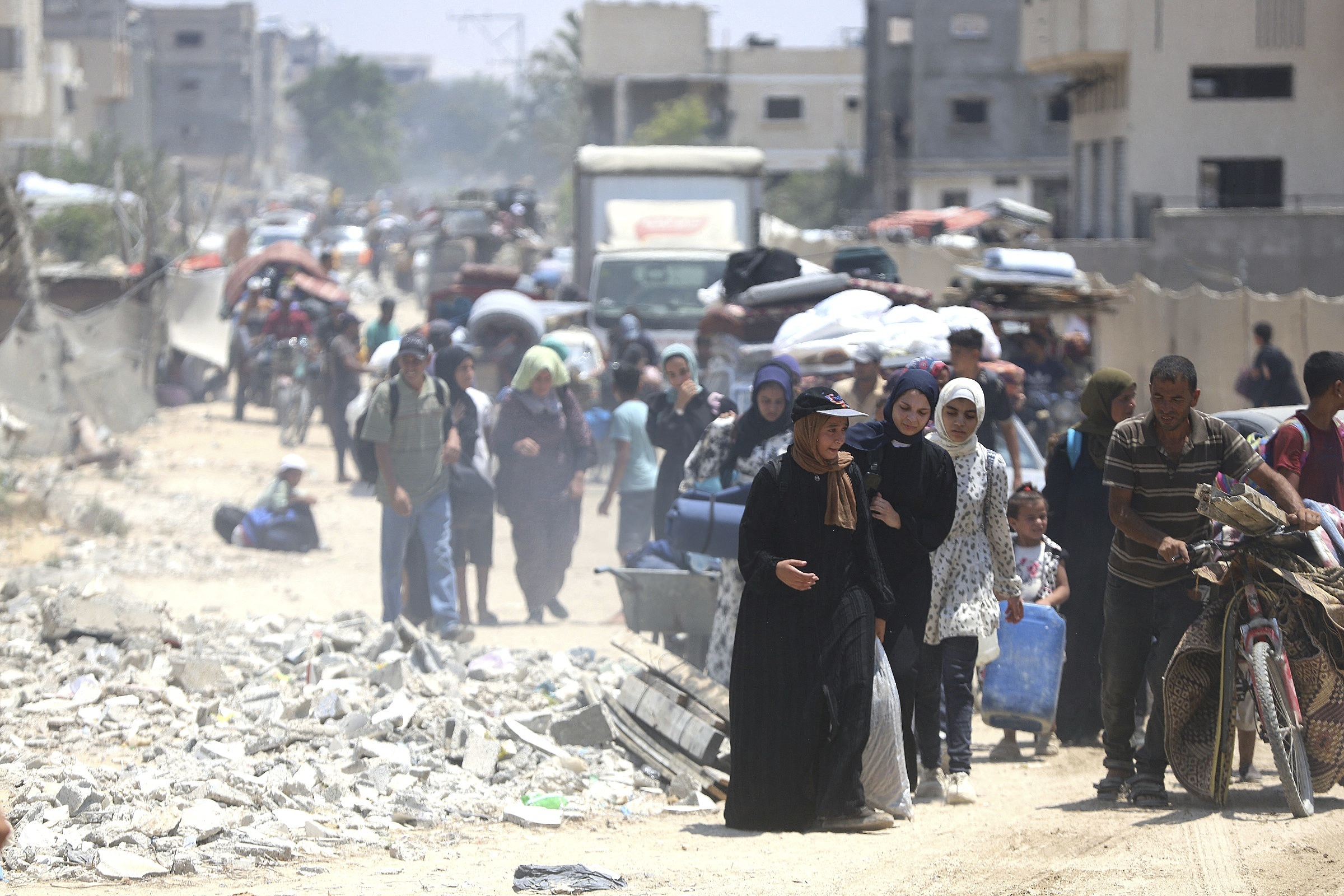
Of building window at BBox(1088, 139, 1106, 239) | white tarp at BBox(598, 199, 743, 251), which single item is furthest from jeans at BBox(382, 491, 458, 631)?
building window at BBox(1088, 139, 1106, 239)

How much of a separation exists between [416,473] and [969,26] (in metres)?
44.6

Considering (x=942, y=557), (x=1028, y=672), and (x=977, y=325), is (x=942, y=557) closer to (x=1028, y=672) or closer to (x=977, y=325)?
(x=1028, y=672)

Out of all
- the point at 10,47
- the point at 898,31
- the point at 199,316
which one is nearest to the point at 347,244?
the point at 10,47

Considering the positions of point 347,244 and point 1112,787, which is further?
point 347,244

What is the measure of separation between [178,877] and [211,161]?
91.6 meters

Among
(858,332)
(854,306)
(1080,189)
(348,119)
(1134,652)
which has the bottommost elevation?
(1134,652)

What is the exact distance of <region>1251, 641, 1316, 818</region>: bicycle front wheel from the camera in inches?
202

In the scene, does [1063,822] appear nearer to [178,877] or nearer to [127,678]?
[178,877]

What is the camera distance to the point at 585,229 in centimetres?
1850

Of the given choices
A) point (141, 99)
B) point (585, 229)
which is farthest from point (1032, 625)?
point (141, 99)

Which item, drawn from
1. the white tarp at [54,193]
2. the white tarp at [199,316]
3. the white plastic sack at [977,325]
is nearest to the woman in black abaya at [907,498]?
the white plastic sack at [977,325]

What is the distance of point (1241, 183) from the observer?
31719 mm

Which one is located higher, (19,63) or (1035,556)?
(19,63)

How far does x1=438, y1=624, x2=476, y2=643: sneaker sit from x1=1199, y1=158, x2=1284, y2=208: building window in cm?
2633
